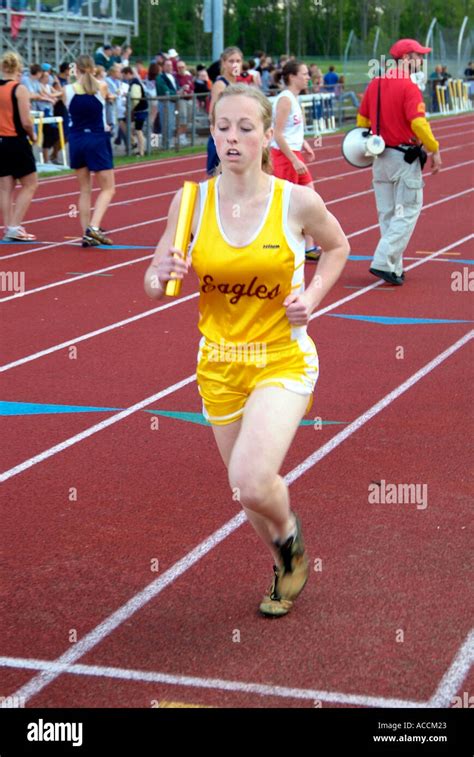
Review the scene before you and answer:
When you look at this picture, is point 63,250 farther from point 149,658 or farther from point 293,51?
point 293,51

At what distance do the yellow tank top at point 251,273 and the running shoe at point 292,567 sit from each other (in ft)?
2.64

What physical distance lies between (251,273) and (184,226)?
0.31 m

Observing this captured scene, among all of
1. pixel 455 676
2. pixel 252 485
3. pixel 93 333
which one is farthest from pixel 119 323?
pixel 455 676

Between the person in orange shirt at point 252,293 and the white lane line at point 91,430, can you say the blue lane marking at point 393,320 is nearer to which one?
the white lane line at point 91,430

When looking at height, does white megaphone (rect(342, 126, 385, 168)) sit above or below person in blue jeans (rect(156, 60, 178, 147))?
above

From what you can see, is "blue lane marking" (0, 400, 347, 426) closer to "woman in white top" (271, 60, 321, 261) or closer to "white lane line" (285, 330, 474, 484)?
"white lane line" (285, 330, 474, 484)

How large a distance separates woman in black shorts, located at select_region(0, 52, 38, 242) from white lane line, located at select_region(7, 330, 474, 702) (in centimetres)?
708

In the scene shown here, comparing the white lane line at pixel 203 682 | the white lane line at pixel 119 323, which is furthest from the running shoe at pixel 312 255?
the white lane line at pixel 203 682

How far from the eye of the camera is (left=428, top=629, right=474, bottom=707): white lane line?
14.0ft

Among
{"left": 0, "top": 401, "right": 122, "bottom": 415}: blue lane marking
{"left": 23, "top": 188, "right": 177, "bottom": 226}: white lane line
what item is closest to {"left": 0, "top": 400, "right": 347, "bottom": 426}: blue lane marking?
{"left": 0, "top": 401, "right": 122, "bottom": 415}: blue lane marking

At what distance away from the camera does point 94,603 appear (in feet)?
16.9

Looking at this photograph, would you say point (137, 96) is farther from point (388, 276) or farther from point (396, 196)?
point (396, 196)

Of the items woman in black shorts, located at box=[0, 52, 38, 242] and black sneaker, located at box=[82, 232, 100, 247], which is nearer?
woman in black shorts, located at box=[0, 52, 38, 242]
